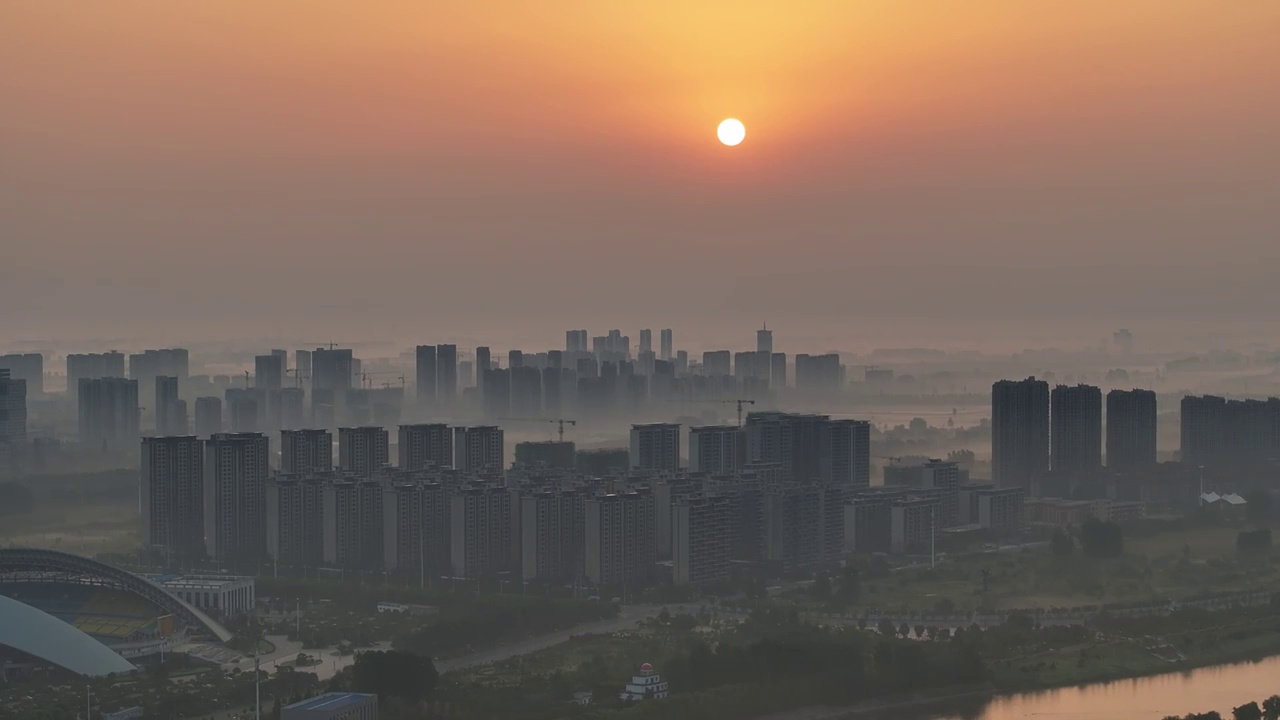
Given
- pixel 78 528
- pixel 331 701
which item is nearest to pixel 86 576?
pixel 331 701

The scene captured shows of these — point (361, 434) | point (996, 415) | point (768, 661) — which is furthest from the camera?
point (996, 415)

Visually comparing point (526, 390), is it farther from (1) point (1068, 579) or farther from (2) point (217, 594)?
(2) point (217, 594)

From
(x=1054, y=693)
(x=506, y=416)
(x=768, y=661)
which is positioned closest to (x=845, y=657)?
(x=768, y=661)

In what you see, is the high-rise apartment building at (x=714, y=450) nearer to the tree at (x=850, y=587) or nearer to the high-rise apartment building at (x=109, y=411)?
the tree at (x=850, y=587)

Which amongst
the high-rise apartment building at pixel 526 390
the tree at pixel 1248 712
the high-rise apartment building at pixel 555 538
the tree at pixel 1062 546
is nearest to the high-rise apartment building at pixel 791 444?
the tree at pixel 1062 546

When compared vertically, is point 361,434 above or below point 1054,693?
above

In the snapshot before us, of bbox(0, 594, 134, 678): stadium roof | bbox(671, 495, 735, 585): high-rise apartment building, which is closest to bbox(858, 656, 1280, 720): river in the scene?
bbox(671, 495, 735, 585): high-rise apartment building

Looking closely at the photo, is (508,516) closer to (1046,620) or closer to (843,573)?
(843,573)
